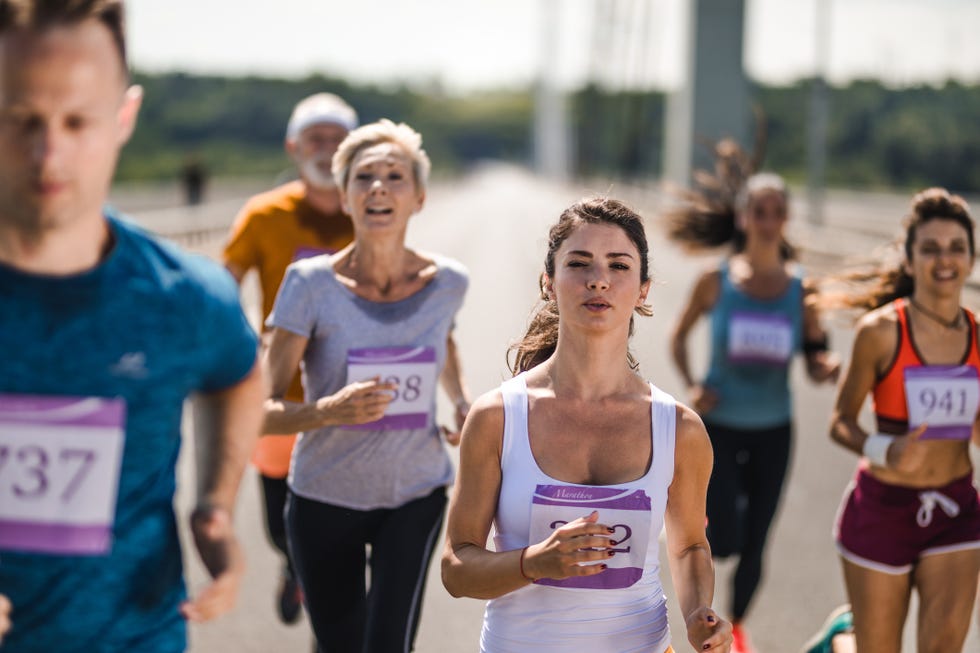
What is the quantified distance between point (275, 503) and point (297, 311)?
4.63 feet

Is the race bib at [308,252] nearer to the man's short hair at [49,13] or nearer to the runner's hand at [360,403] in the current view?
the runner's hand at [360,403]

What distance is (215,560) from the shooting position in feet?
7.44

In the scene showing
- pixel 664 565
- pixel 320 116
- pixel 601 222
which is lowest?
pixel 664 565

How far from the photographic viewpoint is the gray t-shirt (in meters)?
4.13

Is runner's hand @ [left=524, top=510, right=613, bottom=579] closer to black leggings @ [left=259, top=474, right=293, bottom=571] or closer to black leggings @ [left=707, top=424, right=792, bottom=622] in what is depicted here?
black leggings @ [left=259, top=474, right=293, bottom=571]

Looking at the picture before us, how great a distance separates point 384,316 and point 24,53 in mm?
2281

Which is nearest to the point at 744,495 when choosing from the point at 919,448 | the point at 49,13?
the point at 919,448

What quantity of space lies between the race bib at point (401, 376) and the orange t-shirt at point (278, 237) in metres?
1.28

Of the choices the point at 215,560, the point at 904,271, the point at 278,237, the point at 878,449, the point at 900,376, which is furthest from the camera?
the point at 278,237

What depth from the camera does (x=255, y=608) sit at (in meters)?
5.91

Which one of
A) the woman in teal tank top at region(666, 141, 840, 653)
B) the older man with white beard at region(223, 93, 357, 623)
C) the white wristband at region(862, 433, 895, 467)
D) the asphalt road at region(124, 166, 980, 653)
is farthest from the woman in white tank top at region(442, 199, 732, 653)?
the woman in teal tank top at region(666, 141, 840, 653)

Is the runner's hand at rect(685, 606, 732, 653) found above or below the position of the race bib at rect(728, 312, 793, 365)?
below

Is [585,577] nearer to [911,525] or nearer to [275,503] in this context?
[911,525]

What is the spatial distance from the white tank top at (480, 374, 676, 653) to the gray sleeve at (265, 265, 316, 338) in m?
1.28
